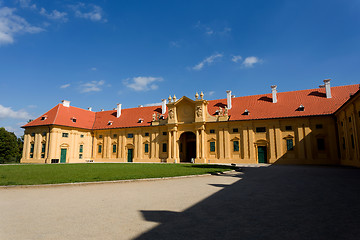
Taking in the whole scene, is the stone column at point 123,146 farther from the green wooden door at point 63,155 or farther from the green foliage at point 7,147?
the green foliage at point 7,147

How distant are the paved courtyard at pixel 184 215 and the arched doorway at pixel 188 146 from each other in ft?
110

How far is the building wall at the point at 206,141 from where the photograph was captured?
31.9 metres

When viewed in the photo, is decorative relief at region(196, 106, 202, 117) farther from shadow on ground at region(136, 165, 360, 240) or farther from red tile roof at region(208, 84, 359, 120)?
shadow on ground at region(136, 165, 360, 240)

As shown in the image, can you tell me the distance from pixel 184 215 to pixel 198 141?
32.4 meters

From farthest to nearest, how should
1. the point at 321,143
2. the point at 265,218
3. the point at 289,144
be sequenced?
the point at 289,144 → the point at 321,143 → the point at 265,218

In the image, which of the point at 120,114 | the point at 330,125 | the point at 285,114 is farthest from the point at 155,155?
the point at 330,125

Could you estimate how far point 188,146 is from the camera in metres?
43.2

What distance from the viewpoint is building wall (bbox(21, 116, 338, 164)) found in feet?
105

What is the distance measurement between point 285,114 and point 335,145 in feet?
24.8

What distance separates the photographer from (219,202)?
292 inches

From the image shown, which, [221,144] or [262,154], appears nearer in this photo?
[262,154]

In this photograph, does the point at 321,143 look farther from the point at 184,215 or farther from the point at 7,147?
the point at 7,147

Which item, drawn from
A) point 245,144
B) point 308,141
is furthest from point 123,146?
point 308,141

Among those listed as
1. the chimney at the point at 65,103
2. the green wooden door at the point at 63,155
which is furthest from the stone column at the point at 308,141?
the chimney at the point at 65,103
